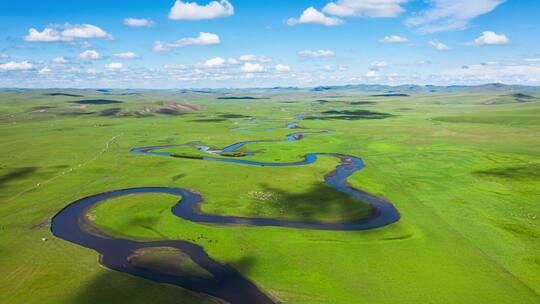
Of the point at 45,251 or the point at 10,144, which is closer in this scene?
the point at 45,251

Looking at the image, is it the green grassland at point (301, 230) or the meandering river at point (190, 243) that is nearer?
the green grassland at point (301, 230)

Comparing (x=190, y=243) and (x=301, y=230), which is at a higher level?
(x=301, y=230)

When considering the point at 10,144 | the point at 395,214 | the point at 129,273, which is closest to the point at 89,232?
the point at 129,273

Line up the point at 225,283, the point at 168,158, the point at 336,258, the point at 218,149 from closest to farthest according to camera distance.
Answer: the point at 225,283 → the point at 336,258 → the point at 168,158 → the point at 218,149

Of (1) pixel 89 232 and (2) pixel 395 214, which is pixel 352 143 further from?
(1) pixel 89 232

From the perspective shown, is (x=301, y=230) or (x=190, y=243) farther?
(x=301, y=230)

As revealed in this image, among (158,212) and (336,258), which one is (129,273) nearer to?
(158,212)

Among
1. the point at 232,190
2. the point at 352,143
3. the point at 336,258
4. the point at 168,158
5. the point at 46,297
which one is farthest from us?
the point at 352,143

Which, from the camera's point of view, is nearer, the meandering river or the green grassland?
the green grassland

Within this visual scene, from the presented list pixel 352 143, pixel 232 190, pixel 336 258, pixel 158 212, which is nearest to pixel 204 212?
pixel 158 212
